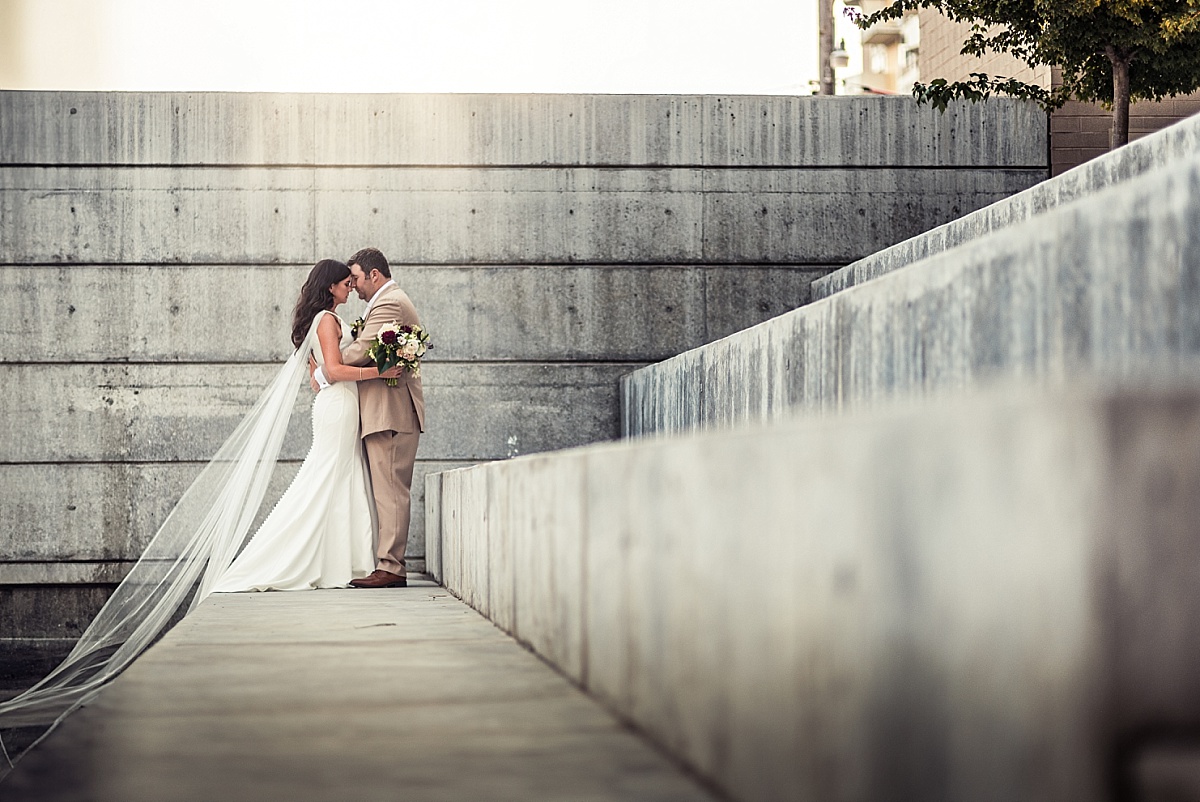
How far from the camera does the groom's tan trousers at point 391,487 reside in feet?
27.0

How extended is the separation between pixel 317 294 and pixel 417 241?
3.03 meters

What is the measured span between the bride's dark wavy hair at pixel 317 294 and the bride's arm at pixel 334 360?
329 millimetres

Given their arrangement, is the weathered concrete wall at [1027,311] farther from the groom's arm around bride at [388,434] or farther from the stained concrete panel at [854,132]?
the stained concrete panel at [854,132]

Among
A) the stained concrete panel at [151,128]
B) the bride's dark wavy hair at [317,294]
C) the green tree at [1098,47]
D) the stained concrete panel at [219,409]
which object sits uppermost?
the green tree at [1098,47]

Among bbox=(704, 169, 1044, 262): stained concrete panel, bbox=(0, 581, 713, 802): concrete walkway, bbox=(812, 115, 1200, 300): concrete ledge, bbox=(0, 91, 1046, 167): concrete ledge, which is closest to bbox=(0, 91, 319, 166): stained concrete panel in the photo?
bbox=(0, 91, 1046, 167): concrete ledge

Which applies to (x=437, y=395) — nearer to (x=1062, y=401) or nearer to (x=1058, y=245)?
(x=1058, y=245)

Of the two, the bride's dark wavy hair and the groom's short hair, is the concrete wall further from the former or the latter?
the bride's dark wavy hair

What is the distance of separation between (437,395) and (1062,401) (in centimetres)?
1060

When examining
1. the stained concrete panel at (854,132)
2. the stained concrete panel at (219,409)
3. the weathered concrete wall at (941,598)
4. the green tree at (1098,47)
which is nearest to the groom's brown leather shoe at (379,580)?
the stained concrete panel at (219,409)

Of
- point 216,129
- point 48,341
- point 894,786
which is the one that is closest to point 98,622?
point 48,341

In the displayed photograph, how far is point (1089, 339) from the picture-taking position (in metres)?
3.31

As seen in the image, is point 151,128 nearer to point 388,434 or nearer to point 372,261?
point 372,261

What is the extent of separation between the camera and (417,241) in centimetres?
1176

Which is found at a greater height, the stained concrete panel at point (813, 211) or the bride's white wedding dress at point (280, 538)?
the stained concrete panel at point (813, 211)
